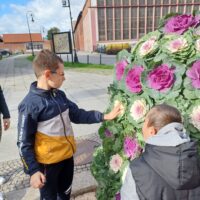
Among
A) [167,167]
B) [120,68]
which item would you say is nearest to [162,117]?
[167,167]

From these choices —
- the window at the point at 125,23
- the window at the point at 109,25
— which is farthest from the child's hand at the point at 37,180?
the window at the point at 125,23

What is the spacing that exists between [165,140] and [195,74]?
0.67m

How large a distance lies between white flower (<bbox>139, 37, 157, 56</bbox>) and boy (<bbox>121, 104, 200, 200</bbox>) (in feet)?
2.44

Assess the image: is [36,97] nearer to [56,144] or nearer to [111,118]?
[56,144]

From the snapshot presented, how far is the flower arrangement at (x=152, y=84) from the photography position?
1677mm

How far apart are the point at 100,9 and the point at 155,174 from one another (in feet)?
187

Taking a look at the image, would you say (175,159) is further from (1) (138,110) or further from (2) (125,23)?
(2) (125,23)

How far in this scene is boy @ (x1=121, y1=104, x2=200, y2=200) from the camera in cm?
115

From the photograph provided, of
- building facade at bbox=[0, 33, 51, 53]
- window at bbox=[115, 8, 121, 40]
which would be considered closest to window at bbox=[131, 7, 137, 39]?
window at bbox=[115, 8, 121, 40]

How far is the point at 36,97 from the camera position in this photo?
189 centimetres

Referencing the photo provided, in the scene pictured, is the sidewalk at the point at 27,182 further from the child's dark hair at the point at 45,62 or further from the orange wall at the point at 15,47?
the orange wall at the point at 15,47

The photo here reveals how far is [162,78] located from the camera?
1.71 m

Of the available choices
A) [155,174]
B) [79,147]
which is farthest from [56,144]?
[79,147]

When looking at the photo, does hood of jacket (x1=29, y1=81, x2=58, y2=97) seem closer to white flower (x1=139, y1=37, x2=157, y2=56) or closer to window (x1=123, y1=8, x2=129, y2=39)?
white flower (x1=139, y1=37, x2=157, y2=56)
